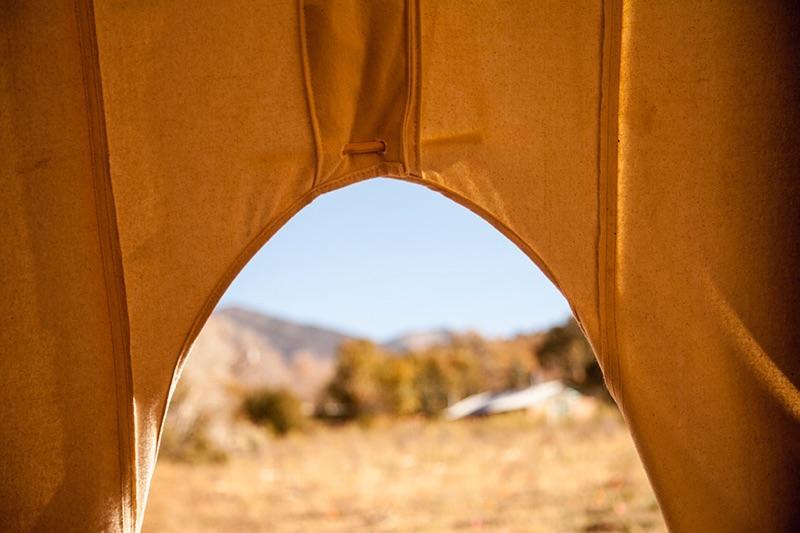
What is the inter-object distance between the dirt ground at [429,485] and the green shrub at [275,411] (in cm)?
152

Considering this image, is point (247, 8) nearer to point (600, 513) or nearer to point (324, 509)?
point (600, 513)

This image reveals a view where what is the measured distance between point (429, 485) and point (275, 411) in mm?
5195

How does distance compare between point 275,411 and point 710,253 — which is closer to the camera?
point 710,253

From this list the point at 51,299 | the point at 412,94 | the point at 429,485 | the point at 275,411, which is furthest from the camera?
the point at 275,411

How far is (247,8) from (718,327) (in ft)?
3.85

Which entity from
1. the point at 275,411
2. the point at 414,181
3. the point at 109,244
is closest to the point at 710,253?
the point at 414,181

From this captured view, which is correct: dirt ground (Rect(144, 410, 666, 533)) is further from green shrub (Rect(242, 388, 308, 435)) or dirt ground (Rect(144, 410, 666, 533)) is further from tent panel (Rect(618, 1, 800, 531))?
tent panel (Rect(618, 1, 800, 531))

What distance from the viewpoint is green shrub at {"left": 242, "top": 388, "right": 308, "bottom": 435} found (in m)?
11.2

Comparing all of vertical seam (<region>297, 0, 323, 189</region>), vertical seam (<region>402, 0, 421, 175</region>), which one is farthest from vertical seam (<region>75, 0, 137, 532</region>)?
vertical seam (<region>402, 0, 421, 175</region>)

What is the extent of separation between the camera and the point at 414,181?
1.65 m

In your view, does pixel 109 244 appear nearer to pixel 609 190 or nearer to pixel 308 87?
pixel 308 87

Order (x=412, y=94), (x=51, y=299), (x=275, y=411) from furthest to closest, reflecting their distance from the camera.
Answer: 1. (x=275, y=411)
2. (x=412, y=94)
3. (x=51, y=299)

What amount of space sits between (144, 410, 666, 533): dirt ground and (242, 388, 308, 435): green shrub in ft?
5.00

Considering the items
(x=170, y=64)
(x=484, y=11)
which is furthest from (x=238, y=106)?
(x=484, y=11)
